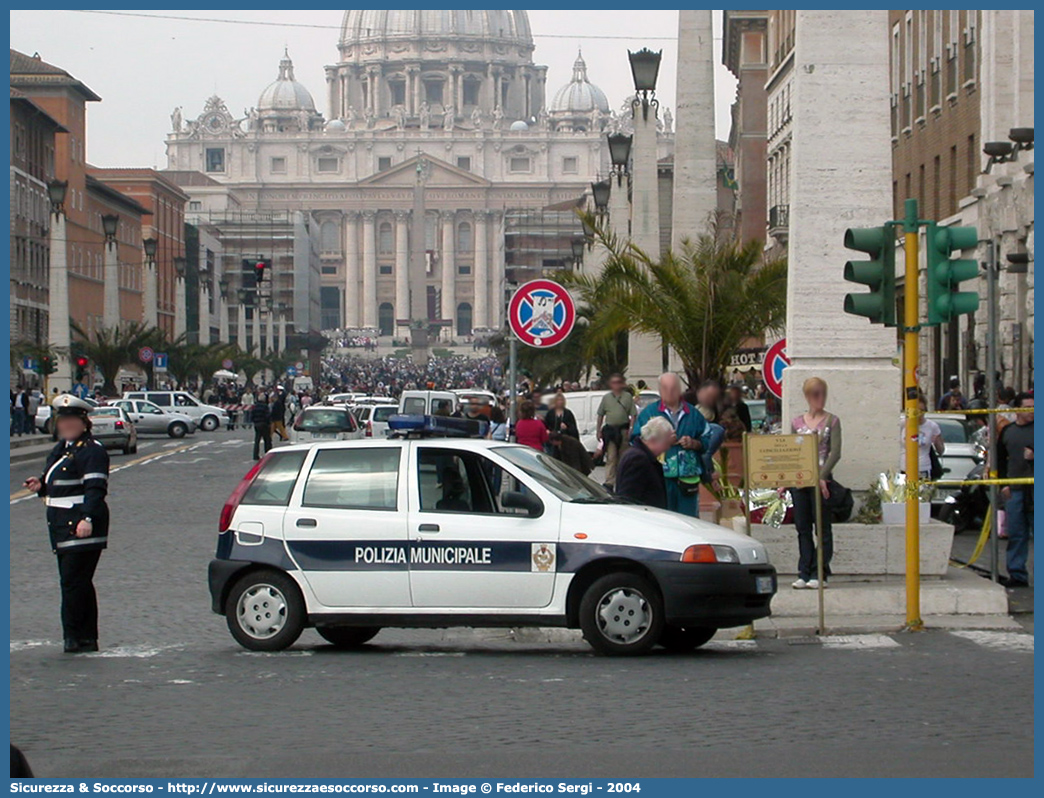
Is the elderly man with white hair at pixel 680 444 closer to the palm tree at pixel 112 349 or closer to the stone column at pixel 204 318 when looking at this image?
the palm tree at pixel 112 349

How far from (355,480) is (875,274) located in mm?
3446

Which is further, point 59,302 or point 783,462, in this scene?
point 59,302

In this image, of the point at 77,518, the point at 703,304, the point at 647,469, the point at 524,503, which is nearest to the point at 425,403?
the point at 703,304

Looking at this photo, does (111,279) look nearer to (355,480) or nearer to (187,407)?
(187,407)

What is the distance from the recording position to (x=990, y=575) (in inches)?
643

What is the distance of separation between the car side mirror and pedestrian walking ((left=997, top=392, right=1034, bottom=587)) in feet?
17.6

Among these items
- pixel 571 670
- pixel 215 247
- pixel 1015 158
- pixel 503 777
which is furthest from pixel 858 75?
pixel 215 247

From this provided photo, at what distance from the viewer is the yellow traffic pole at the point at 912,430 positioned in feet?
41.4

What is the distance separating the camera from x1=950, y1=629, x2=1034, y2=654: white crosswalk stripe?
38.5 ft

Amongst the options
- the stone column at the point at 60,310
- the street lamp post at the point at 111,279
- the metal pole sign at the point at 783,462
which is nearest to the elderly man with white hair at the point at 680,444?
the metal pole sign at the point at 783,462

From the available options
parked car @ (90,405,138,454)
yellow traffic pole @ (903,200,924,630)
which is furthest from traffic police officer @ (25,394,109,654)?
parked car @ (90,405,138,454)

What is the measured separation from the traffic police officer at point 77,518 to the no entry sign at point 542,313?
7763 millimetres

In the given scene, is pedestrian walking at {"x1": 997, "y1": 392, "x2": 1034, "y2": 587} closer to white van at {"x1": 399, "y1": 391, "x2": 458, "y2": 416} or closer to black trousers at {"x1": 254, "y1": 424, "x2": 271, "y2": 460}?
black trousers at {"x1": 254, "y1": 424, "x2": 271, "y2": 460}

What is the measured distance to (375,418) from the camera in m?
46.2
